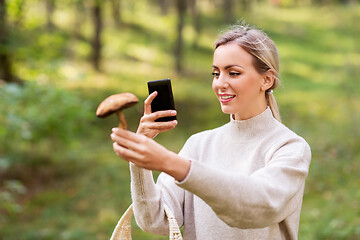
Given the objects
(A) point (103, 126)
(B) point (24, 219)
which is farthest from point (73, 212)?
(A) point (103, 126)

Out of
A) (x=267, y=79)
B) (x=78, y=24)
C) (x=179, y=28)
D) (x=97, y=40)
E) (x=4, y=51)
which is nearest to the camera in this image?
(x=267, y=79)

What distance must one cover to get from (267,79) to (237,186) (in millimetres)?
631


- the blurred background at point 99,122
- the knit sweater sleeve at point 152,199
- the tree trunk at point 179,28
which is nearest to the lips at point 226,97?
the knit sweater sleeve at point 152,199

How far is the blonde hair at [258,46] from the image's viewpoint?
1.68 meters

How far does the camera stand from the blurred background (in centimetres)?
651

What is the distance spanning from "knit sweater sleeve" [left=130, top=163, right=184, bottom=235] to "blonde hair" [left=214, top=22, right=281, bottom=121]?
0.57 meters

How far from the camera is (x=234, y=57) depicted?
165 cm

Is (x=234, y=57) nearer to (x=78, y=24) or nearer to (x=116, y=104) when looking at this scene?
(x=116, y=104)

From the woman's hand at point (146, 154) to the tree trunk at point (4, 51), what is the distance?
669cm

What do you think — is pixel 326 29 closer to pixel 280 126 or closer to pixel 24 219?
pixel 24 219

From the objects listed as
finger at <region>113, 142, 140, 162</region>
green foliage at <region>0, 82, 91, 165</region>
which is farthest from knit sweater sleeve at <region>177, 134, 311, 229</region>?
green foliage at <region>0, 82, 91, 165</region>

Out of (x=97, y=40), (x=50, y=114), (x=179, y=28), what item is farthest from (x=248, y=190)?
(x=97, y=40)

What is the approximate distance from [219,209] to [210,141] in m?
0.67

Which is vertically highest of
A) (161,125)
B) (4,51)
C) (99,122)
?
(161,125)
